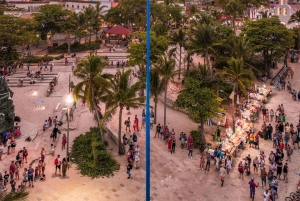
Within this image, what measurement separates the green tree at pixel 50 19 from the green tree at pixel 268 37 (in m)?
29.9

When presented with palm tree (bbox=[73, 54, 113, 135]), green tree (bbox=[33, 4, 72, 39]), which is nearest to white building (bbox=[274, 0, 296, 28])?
green tree (bbox=[33, 4, 72, 39])

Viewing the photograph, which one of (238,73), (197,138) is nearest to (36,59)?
(197,138)

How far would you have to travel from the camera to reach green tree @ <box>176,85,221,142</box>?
25.2 metres

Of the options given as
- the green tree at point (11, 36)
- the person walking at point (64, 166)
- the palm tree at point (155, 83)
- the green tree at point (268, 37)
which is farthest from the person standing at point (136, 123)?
the green tree at point (268, 37)

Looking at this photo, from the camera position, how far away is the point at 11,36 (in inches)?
1644

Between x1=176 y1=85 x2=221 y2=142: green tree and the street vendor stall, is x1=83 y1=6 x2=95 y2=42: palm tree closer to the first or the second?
x1=176 y1=85 x2=221 y2=142: green tree

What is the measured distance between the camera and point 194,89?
2584 cm

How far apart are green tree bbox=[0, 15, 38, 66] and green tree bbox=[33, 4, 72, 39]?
10489 mm

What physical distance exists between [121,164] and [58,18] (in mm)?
41009

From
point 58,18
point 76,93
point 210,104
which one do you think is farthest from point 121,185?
point 58,18

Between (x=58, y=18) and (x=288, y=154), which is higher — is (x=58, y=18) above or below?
above

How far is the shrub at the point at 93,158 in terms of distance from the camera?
22.3m

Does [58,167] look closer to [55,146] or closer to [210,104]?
[55,146]

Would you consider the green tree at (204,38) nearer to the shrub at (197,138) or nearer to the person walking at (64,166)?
the shrub at (197,138)
